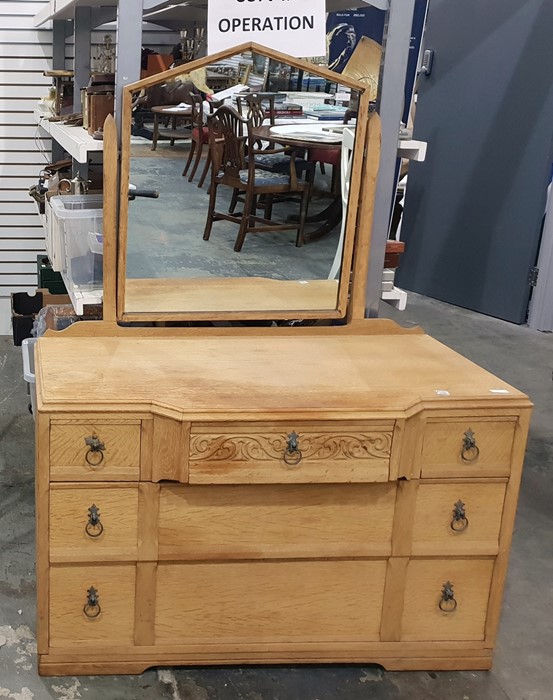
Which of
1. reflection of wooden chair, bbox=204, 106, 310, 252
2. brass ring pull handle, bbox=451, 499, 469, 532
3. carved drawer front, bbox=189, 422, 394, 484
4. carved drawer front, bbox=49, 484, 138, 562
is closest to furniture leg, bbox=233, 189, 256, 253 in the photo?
reflection of wooden chair, bbox=204, 106, 310, 252

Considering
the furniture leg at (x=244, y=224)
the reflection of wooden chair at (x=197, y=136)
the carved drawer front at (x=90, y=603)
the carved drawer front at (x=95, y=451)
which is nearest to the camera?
the carved drawer front at (x=95, y=451)

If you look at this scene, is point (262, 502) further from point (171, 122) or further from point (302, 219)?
point (171, 122)

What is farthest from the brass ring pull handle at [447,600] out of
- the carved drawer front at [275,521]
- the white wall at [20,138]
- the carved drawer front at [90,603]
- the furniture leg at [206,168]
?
the white wall at [20,138]

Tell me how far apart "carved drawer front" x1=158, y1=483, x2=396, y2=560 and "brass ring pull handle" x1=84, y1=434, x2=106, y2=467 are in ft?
0.58

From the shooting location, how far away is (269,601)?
7.85ft

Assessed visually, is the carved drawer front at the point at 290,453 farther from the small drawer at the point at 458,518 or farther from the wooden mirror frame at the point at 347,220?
the wooden mirror frame at the point at 347,220

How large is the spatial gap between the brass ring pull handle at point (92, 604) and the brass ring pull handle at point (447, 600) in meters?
0.94

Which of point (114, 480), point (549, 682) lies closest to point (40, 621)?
point (114, 480)

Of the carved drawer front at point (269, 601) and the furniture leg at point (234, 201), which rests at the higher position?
the furniture leg at point (234, 201)

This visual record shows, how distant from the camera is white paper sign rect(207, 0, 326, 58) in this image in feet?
8.18

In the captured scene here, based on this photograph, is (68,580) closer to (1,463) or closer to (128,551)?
(128,551)

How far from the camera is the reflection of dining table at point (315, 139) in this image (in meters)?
2.71

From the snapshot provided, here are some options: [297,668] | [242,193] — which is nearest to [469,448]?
[297,668]

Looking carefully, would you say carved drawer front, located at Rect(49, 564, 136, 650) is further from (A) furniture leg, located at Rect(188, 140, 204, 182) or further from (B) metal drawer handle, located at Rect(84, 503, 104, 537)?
(A) furniture leg, located at Rect(188, 140, 204, 182)
